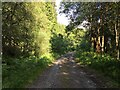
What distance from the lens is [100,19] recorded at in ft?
108

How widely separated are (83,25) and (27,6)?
1769cm

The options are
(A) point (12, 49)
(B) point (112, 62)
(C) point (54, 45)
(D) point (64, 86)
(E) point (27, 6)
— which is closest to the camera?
(D) point (64, 86)

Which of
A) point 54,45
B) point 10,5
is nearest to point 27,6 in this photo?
point 10,5

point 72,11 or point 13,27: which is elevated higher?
point 72,11

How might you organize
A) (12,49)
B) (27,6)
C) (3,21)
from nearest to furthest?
(3,21) → (27,6) → (12,49)

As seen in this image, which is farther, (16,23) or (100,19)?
(100,19)

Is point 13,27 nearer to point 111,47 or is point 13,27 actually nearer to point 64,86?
point 64,86

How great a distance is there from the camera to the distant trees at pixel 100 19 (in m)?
27.9

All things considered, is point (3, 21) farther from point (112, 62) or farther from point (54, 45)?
point (54, 45)

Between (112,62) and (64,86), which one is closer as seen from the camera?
(64,86)

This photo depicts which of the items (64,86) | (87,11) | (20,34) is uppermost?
(87,11)

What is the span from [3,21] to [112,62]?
11.9m

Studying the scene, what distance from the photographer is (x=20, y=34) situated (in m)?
29.1

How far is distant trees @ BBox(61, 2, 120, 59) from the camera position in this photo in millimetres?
27859
